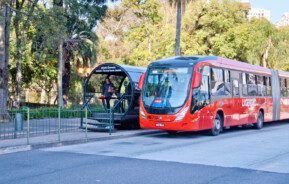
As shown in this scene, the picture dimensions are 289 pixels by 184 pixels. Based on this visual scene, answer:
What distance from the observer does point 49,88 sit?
4922 centimetres

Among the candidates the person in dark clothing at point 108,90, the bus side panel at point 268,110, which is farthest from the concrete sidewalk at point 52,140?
the bus side panel at point 268,110

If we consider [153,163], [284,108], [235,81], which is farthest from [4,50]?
[284,108]

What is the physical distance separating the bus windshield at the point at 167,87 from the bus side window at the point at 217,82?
173 cm

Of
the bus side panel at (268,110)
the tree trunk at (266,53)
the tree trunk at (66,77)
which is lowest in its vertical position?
the bus side panel at (268,110)

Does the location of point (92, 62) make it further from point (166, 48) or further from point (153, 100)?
point (153, 100)

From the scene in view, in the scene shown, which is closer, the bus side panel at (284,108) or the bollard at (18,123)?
the bollard at (18,123)

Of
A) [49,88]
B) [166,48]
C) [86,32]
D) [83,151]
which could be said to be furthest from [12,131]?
[49,88]

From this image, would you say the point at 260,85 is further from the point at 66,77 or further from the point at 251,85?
the point at 66,77

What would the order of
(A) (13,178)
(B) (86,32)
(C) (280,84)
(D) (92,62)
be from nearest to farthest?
(A) (13,178)
(C) (280,84)
(B) (86,32)
(D) (92,62)

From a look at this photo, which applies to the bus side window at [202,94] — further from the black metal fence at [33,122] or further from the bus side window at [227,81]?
the black metal fence at [33,122]

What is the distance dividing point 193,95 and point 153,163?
6.75 metres

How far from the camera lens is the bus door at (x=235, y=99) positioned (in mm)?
21094

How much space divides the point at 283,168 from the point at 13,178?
19.9 ft

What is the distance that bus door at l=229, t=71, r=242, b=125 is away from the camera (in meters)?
21.1
